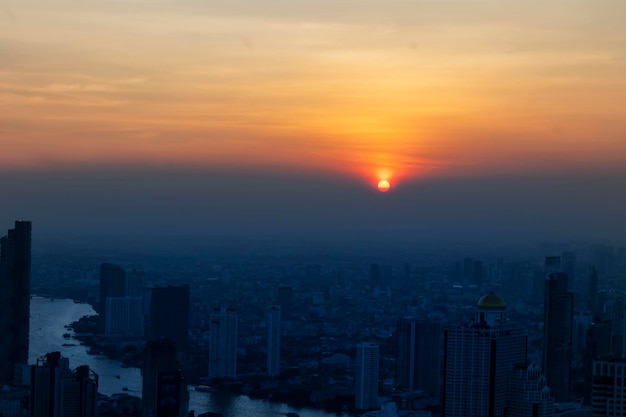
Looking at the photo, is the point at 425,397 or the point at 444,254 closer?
the point at 425,397

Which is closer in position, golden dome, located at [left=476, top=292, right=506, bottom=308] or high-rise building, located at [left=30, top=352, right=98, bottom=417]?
golden dome, located at [left=476, top=292, right=506, bottom=308]

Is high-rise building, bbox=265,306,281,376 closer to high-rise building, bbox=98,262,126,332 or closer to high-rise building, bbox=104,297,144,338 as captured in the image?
high-rise building, bbox=104,297,144,338

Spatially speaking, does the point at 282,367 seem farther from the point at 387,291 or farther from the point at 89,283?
the point at 89,283

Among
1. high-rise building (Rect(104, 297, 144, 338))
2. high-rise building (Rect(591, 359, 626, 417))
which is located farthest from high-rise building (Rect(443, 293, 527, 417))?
high-rise building (Rect(104, 297, 144, 338))

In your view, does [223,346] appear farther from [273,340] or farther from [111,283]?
[111,283]

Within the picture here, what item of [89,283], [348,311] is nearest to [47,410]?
[348,311]

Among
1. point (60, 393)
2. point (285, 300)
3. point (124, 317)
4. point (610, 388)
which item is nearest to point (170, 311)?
point (124, 317)

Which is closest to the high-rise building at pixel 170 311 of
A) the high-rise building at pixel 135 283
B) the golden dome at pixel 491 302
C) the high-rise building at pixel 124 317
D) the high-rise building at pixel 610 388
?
the high-rise building at pixel 124 317
